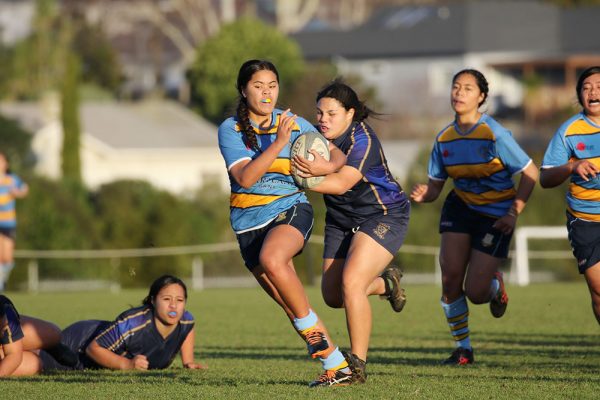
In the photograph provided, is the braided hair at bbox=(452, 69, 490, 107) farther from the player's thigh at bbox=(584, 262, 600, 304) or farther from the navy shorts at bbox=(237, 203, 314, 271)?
the navy shorts at bbox=(237, 203, 314, 271)

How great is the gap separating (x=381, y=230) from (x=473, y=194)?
173cm

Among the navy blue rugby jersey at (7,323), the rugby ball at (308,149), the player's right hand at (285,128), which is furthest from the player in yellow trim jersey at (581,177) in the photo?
the navy blue rugby jersey at (7,323)

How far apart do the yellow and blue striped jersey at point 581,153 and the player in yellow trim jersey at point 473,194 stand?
902mm

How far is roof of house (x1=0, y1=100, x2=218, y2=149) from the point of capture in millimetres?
47344

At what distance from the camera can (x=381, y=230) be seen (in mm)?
8266

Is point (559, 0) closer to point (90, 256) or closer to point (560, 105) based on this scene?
point (560, 105)

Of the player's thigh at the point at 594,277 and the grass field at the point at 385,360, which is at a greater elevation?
the player's thigh at the point at 594,277

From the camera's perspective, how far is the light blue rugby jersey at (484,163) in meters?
9.59

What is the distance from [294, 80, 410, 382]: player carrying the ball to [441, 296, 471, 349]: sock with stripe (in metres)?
1.43

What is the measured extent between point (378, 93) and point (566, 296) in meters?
43.3

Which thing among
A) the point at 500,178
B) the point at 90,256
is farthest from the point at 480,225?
the point at 90,256

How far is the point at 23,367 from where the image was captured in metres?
9.05

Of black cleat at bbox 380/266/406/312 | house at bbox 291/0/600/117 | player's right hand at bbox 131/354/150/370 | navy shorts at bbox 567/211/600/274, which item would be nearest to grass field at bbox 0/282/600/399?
player's right hand at bbox 131/354/150/370

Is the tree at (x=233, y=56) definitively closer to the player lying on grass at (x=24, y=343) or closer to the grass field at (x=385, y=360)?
the grass field at (x=385, y=360)
